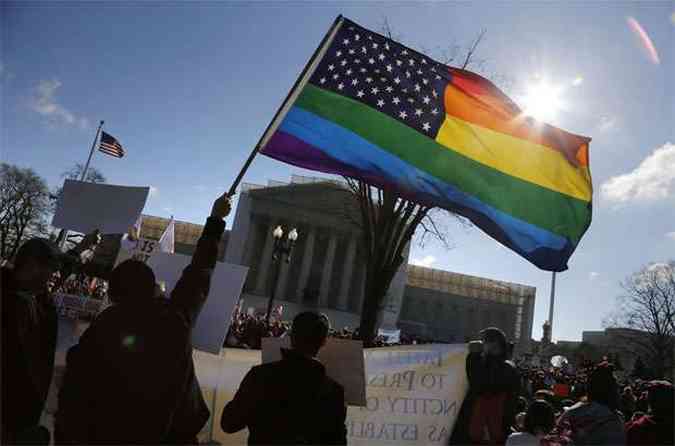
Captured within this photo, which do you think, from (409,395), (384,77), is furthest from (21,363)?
(384,77)

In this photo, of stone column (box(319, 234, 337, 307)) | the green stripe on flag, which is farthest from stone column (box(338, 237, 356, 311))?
the green stripe on flag

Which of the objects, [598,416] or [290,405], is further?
→ [598,416]

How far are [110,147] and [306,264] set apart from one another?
34.3 metres

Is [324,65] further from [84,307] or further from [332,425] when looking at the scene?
[84,307]

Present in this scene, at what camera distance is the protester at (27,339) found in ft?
7.01

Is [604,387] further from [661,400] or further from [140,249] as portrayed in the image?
[140,249]

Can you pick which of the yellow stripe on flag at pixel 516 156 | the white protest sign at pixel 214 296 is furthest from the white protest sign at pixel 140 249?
the yellow stripe on flag at pixel 516 156

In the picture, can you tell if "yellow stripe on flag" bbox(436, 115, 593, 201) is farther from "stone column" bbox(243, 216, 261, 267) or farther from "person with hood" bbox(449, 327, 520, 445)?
"stone column" bbox(243, 216, 261, 267)

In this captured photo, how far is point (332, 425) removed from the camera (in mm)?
2293

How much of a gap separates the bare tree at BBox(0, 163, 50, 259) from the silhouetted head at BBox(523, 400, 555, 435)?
42839 millimetres

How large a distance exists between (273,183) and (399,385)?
53530 millimetres

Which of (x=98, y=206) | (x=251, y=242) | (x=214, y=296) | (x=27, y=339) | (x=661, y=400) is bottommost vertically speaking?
(x=27, y=339)

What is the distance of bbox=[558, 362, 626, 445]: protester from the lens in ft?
11.3

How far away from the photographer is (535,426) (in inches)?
140
